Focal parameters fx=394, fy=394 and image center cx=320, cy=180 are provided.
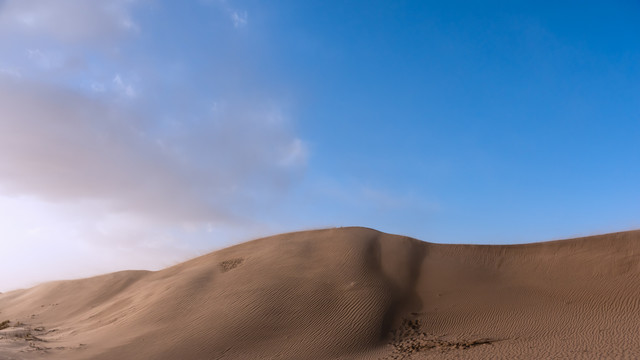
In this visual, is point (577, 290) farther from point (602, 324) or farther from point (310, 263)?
point (310, 263)

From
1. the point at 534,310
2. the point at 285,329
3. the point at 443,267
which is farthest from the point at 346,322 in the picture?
the point at 534,310

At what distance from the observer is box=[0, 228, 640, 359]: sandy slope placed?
1330 centimetres

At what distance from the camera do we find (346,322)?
1475cm

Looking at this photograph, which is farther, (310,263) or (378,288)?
(310,263)

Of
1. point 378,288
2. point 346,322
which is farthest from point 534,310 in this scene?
point 346,322

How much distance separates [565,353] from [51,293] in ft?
105

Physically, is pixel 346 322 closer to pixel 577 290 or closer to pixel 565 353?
pixel 565 353

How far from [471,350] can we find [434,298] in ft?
12.7

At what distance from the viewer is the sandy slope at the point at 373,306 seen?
43.6 ft

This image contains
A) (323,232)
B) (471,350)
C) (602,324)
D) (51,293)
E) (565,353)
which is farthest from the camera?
(51,293)

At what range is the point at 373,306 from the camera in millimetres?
15445

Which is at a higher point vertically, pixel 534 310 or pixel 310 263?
pixel 310 263

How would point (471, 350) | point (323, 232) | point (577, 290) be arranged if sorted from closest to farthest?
point (471, 350), point (577, 290), point (323, 232)

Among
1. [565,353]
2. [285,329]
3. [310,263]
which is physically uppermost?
[310,263]
